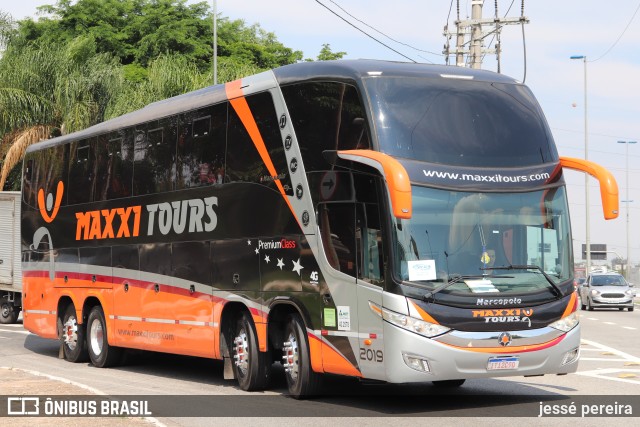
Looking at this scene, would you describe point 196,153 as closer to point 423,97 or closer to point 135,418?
point 423,97

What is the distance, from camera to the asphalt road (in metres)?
13.0

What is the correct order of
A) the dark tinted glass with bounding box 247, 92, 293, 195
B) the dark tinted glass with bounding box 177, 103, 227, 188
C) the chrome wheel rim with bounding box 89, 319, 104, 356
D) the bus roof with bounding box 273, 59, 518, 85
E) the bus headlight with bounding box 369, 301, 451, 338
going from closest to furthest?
the bus headlight with bounding box 369, 301, 451, 338 → the bus roof with bounding box 273, 59, 518, 85 → the dark tinted glass with bounding box 247, 92, 293, 195 → the dark tinted glass with bounding box 177, 103, 227, 188 → the chrome wheel rim with bounding box 89, 319, 104, 356

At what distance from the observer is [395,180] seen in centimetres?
1214

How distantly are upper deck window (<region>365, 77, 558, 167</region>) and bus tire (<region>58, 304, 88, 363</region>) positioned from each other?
9977 mm

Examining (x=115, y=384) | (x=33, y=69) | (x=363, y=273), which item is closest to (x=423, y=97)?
(x=363, y=273)

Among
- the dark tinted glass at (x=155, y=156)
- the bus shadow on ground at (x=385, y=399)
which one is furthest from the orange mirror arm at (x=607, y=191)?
the dark tinted glass at (x=155, y=156)

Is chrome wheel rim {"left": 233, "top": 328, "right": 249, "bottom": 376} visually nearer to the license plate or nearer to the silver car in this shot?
the license plate

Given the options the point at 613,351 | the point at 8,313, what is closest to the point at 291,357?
the point at 613,351

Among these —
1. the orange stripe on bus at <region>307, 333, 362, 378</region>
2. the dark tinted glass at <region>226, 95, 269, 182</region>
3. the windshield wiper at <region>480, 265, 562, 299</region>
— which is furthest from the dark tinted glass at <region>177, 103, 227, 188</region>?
the windshield wiper at <region>480, 265, 562, 299</region>

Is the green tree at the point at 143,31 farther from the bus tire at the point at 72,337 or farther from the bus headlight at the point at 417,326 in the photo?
the bus headlight at the point at 417,326

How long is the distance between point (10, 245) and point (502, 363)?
22.3m

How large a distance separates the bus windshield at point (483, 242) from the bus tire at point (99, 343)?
29.7 feet

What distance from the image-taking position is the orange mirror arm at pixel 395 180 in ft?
39.4

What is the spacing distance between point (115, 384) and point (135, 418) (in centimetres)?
527
